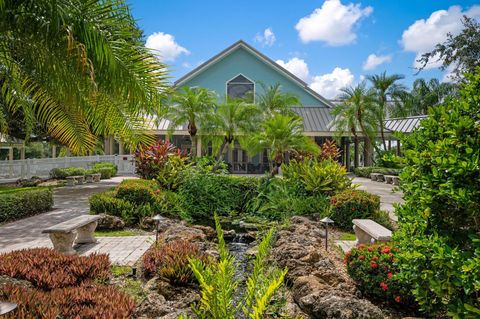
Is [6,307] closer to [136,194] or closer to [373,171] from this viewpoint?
[136,194]

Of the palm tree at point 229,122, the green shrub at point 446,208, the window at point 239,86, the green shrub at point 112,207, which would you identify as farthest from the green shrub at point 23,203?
the window at point 239,86

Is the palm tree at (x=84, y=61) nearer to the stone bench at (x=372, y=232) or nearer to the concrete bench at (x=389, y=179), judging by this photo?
the stone bench at (x=372, y=232)

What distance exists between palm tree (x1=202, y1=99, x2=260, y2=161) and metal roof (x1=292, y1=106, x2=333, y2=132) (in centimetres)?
660

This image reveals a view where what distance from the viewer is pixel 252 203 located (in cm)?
1238

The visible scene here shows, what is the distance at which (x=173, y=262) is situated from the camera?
5215 mm

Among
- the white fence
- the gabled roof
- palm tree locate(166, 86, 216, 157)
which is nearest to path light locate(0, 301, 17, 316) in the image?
Result: the white fence

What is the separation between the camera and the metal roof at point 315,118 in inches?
1025

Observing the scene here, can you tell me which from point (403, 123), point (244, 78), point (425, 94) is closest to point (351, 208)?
point (244, 78)

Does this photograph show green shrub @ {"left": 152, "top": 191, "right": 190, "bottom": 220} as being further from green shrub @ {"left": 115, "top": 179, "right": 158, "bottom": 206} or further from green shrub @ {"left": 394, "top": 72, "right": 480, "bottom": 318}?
green shrub @ {"left": 394, "top": 72, "right": 480, "bottom": 318}

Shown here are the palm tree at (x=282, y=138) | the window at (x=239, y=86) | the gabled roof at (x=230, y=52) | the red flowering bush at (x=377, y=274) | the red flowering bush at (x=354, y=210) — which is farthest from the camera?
the window at (x=239, y=86)

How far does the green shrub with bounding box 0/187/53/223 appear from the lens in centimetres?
1015

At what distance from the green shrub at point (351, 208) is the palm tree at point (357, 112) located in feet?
54.0

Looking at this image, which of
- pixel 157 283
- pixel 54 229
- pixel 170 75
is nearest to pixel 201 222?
pixel 54 229

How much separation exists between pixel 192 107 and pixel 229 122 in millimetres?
2451
